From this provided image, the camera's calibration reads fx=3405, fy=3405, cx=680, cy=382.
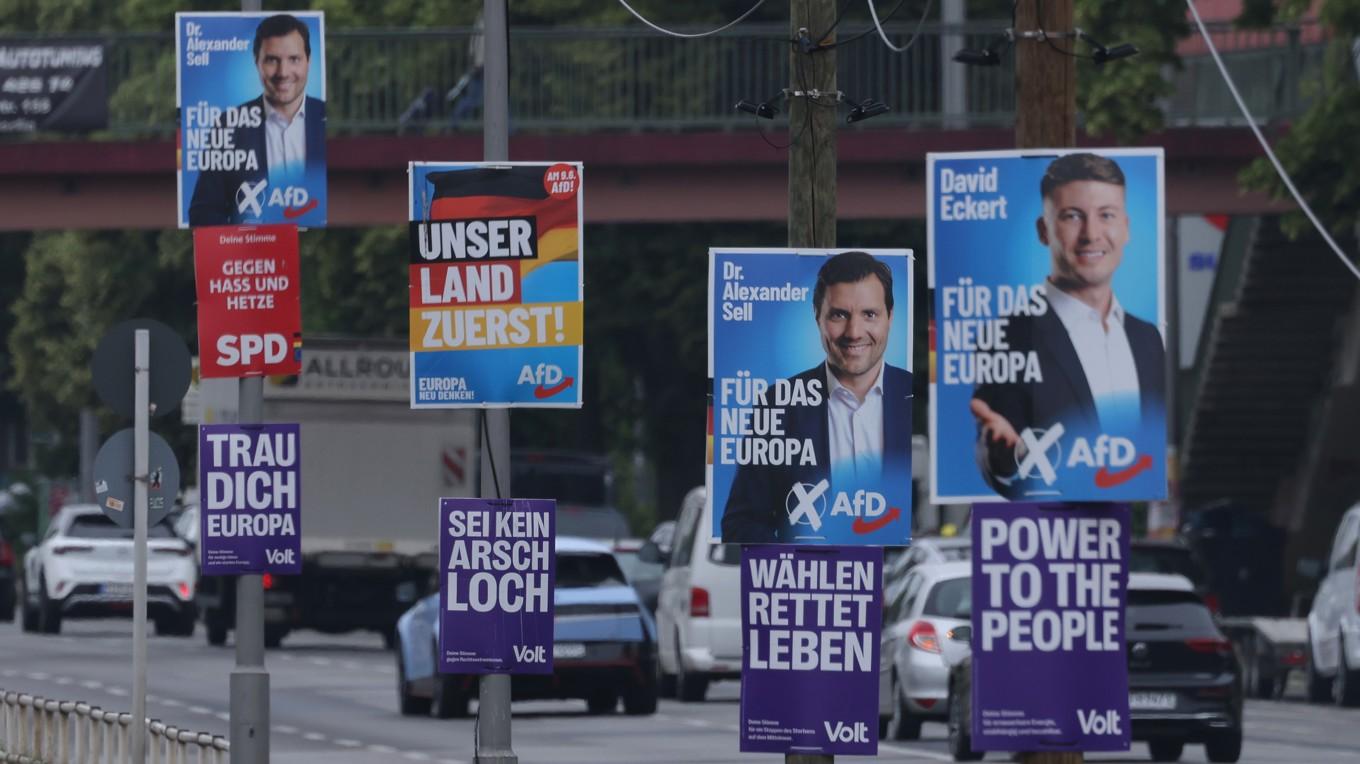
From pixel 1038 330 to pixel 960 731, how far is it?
11.4m

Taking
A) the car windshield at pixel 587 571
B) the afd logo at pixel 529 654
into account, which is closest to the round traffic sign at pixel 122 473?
the afd logo at pixel 529 654

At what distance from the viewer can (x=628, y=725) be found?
26.7 m

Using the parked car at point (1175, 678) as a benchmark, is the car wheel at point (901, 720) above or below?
below

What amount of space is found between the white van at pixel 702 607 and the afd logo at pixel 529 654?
13.2 metres

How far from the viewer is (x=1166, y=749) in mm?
23891

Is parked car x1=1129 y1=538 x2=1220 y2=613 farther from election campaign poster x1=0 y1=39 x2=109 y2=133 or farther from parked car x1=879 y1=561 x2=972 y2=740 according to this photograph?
election campaign poster x1=0 y1=39 x2=109 y2=133

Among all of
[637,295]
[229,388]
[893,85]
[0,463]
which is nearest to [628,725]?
[229,388]

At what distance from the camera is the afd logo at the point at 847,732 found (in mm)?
14445

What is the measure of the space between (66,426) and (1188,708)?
60219 millimetres

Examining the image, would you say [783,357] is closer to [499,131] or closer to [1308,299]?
[499,131]

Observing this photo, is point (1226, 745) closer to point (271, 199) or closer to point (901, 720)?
point (901, 720)

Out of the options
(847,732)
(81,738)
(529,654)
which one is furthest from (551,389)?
(81,738)

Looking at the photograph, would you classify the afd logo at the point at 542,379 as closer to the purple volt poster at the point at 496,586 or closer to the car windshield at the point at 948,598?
the purple volt poster at the point at 496,586

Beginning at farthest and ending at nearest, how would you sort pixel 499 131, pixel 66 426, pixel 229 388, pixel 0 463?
pixel 0 463 → pixel 66 426 → pixel 229 388 → pixel 499 131
